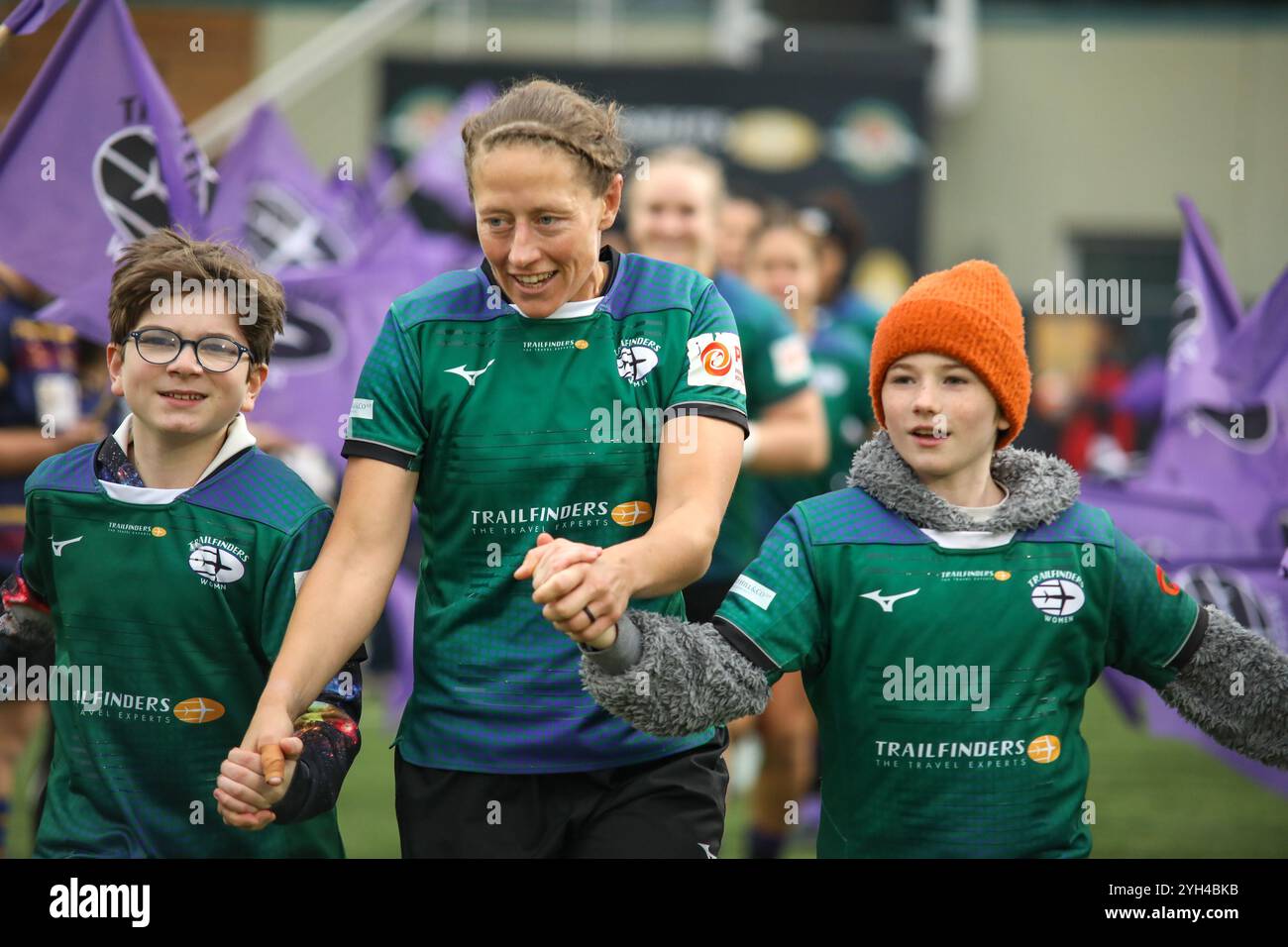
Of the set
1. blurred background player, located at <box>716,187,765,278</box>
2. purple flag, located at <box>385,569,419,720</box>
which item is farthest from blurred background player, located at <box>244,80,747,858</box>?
blurred background player, located at <box>716,187,765,278</box>

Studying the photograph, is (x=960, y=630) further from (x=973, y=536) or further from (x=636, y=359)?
(x=636, y=359)

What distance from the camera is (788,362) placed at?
5258 millimetres

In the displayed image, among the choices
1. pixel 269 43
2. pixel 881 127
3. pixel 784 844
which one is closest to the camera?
pixel 784 844

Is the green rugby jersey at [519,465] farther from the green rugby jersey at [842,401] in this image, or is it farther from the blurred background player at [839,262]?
the blurred background player at [839,262]

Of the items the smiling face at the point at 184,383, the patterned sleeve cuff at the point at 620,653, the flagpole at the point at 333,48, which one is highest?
the flagpole at the point at 333,48

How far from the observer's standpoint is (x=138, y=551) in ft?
10.5

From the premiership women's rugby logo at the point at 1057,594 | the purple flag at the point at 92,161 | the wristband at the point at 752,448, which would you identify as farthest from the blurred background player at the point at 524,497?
the wristband at the point at 752,448

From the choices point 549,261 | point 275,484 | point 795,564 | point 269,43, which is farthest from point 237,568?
point 269,43

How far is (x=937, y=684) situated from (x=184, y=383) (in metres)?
1.50

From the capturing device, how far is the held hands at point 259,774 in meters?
2.81

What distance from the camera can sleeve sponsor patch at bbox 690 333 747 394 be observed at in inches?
122

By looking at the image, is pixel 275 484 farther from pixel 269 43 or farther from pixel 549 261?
pixel 269 43

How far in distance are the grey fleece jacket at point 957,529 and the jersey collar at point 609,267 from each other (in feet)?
1.88
